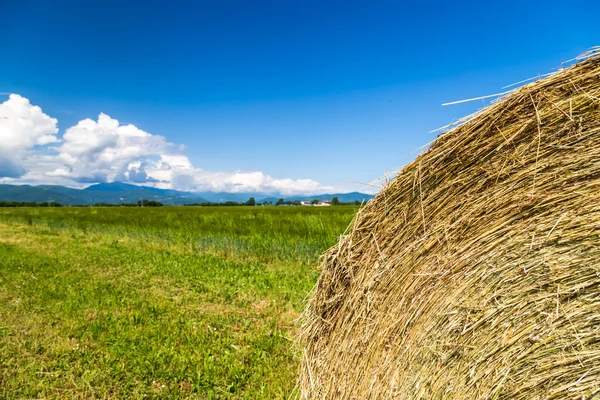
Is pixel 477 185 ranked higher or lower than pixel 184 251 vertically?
higher

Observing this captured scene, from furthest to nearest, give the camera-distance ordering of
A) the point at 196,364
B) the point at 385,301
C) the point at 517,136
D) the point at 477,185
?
the point at 196,364
the point at 385,301
the point at 477,185
the point at 517,136

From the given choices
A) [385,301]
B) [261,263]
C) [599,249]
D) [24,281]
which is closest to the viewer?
[599,249]

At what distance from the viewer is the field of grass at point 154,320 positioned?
4121 mm

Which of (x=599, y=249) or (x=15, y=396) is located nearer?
(x=599, y=249)

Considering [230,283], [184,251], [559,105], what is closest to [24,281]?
[230,283]

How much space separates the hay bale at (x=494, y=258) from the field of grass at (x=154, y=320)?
6.28ft

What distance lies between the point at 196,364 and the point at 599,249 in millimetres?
A: 4112

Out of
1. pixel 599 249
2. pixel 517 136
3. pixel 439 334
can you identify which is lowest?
pixel 439 334

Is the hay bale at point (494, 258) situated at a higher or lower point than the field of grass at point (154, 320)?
higher

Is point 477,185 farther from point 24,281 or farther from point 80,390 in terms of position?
point 24,281

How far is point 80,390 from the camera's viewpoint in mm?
3928

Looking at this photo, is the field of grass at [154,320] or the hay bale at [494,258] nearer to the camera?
the hay bale at [494,258]

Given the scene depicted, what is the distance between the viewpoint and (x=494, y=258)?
2338 mm

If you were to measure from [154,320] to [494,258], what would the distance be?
5.20m
